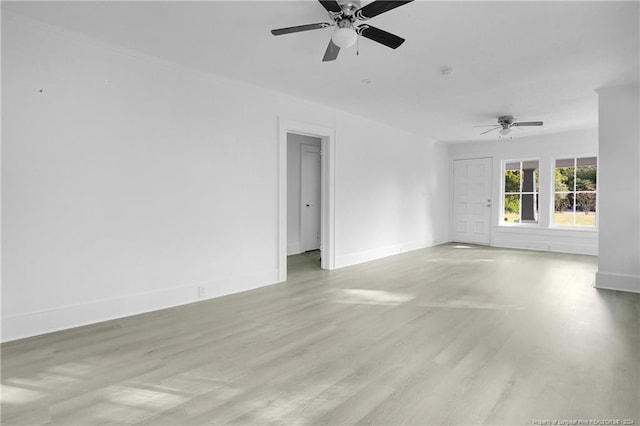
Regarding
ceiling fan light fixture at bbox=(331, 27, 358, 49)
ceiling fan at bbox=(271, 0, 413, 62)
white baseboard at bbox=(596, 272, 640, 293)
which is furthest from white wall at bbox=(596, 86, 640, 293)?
ceiling fan light fixture at bbox=(331, 27, 358, 49)

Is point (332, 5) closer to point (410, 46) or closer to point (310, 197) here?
point (410, 46)

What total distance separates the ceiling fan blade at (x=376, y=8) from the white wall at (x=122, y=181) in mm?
2246

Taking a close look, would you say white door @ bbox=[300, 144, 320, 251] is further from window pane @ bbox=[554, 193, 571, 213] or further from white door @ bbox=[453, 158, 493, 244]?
window pane @ bbox=[554, 193, 571, 213]

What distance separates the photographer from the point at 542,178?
7922 mm

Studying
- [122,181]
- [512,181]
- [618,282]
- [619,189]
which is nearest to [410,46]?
[122,181]

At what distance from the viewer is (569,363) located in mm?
2539

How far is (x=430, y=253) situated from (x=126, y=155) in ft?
19.4

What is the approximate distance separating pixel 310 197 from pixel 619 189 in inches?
200

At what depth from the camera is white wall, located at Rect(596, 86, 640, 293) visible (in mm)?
4461

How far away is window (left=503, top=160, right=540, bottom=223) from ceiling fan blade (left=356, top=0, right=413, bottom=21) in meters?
7.22

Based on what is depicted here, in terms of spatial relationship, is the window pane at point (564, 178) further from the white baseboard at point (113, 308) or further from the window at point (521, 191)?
the white baseboard at point (113, 308)

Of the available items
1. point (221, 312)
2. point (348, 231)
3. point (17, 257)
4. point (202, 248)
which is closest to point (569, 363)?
point (221, 312)

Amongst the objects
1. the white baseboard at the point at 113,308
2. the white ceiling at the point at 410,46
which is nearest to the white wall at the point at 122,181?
the white baseboard at the point at 113,308

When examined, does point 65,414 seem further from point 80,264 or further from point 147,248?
point 147,248
